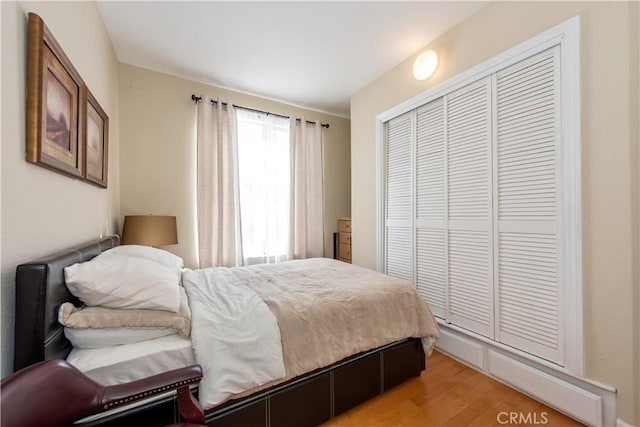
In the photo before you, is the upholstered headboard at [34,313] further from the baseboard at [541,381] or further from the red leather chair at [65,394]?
the baseboard at [541,381]

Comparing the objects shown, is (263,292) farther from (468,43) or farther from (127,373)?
(468,43)

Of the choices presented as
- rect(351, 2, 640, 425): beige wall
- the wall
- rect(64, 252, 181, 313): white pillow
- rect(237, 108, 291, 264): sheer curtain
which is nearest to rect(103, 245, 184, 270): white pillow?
the wall

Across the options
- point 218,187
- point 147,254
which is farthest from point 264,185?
point 147,254

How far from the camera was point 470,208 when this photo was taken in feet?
7.07

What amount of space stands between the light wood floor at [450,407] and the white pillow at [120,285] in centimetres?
121

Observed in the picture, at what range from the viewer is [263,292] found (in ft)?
5.66

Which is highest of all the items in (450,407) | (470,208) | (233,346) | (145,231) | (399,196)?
(399,196)

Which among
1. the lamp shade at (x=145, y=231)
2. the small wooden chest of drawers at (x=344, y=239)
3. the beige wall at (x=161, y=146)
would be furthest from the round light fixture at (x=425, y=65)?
the lamp shade at (x=145, y=231)

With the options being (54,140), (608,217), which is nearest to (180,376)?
(54,140)

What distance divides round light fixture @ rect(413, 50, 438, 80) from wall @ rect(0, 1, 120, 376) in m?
2.65

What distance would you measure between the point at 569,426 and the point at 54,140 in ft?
10.4

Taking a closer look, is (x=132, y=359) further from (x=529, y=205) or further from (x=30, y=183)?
(x=529, y=205)

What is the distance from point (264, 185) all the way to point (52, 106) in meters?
2.44

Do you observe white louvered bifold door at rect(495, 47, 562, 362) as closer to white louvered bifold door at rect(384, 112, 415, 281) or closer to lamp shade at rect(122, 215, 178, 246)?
white louvered bifold door at rect(384, 112, 415, 281)
